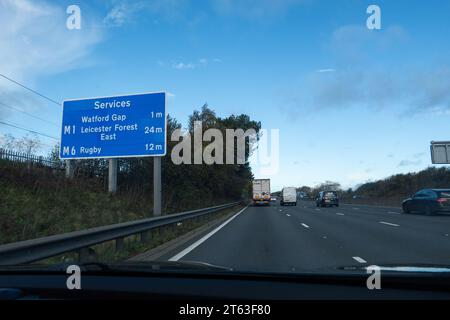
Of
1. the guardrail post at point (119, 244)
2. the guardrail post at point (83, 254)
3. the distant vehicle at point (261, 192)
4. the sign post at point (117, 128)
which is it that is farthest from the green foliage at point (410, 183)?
the guardrail post at point (83, 254)

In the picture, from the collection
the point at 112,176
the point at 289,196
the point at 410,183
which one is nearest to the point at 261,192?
the point at 289,196

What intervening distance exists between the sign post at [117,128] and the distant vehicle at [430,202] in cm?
1746

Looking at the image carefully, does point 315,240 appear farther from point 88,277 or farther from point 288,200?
point 288,200

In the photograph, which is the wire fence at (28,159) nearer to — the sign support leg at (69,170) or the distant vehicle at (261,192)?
the sign support leg at (69,170)

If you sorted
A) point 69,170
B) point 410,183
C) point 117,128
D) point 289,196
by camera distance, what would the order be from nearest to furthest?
point 117,128 < point 69,170 < point 289,196 < point 410,183

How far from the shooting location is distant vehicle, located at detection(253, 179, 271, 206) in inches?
2245

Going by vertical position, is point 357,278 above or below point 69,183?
below

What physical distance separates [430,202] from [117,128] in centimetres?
1943

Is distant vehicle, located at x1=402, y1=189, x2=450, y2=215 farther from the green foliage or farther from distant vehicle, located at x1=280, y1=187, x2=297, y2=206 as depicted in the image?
the green foliage

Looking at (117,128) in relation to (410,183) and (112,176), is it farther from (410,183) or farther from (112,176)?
(410,183)

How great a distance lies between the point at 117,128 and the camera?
17297 millimetres

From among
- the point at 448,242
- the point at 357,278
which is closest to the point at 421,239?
the point at 448,242

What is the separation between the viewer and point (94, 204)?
17453 millimetres
